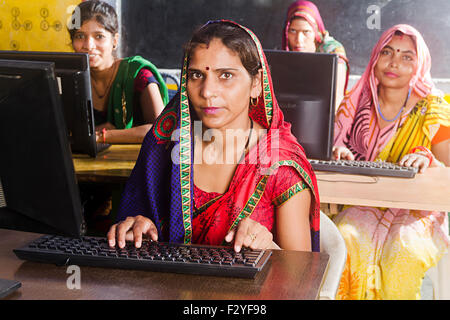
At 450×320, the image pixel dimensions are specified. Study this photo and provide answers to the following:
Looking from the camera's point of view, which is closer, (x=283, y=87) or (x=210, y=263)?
(x=210, y=263)

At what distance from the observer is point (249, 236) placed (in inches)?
42.3

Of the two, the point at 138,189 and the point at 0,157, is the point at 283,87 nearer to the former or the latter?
the point at 138,189

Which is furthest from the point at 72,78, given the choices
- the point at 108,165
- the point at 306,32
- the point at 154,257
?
the point at 306,32

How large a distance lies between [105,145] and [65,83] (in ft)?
1.48

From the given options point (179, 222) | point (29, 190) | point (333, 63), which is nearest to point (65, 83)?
point (179, 222)

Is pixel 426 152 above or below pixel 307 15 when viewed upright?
below

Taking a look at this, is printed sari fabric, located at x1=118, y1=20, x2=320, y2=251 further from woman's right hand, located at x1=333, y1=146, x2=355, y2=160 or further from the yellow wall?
the yellow wall

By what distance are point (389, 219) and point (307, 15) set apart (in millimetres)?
2175

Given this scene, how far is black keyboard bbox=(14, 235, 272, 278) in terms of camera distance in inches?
36.9

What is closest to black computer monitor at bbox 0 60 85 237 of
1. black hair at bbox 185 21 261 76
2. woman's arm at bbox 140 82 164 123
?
black hair at bbox 185 21 261 76

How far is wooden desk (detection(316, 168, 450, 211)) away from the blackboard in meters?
2.33

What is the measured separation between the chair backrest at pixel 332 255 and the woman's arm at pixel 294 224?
44mm

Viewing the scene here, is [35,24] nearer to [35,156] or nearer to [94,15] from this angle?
[94,15]
